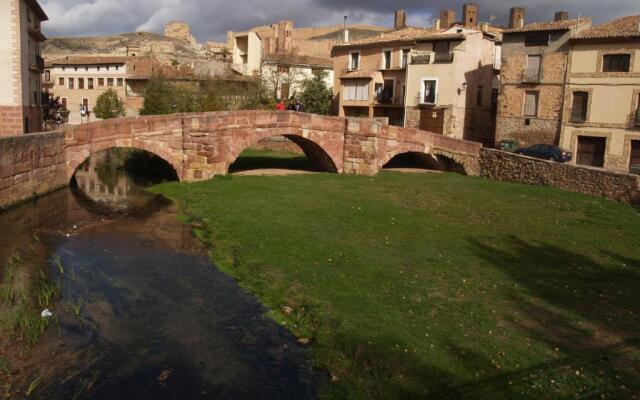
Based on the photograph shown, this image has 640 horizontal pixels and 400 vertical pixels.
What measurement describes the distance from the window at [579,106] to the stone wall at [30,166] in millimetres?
27478

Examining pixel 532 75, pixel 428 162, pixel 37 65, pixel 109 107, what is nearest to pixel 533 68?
pixel 532 75

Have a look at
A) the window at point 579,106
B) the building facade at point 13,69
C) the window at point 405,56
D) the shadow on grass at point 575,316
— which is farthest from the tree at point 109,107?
the shadow on grass at point 575,316

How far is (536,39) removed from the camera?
36094 millimetres

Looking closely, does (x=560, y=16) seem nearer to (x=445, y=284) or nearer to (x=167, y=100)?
(x=167, y=100)

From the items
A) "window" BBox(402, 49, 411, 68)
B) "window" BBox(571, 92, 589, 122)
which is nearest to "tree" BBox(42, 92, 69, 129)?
"window" BBox(402, 49, 411, 68)

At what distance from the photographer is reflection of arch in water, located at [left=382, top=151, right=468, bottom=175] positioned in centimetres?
2964

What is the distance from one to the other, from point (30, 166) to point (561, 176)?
19668 mm

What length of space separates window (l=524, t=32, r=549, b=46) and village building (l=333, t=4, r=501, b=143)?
544 cm

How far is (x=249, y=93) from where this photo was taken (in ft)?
156

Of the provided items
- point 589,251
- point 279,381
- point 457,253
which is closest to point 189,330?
point 279,381

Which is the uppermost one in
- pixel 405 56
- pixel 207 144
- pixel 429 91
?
pixel 405 56

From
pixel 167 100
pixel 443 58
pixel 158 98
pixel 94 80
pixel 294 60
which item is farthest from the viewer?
pixel 94 80

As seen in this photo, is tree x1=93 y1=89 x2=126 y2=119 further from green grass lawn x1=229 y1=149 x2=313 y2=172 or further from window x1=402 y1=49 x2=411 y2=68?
window x1=402 y1=49 x2=411 y2=68

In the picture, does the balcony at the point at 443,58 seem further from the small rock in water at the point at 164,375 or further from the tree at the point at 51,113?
the small rock in water at the point at 164,375
